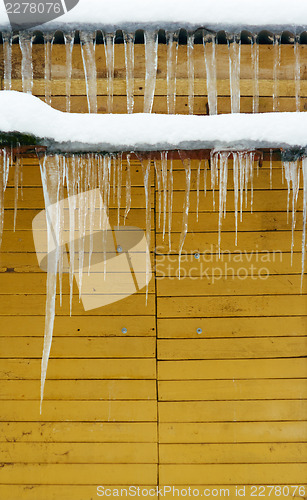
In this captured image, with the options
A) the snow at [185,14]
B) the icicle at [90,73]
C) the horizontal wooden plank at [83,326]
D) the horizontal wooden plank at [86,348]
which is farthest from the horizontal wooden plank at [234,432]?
the snow at [185,14]

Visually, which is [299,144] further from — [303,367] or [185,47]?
[303,367]

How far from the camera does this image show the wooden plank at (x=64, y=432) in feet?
9.85

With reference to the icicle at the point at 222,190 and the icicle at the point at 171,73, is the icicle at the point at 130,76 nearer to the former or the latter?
the icicle at the point at 171,73

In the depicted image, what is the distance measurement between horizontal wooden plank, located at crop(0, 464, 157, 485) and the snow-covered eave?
7.70 ft

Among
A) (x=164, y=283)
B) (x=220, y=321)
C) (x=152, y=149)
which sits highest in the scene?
→ (x=152, y=149)

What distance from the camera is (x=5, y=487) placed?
9.81 ft

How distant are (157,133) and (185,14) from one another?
42.5 inches

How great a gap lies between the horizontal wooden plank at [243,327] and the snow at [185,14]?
2.14 meters

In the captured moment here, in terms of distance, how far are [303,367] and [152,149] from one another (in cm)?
203

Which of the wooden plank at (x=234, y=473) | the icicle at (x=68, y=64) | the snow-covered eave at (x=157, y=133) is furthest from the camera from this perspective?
the wooden plank at (x=234, y=473)

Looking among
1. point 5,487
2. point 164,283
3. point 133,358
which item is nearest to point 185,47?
point 164,283

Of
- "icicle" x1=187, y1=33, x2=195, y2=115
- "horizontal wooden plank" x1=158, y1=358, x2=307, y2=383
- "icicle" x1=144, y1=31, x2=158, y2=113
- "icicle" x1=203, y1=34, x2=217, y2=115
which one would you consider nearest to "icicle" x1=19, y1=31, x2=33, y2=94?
"icicle" x1=144, y1=31, x2=158, y2=113

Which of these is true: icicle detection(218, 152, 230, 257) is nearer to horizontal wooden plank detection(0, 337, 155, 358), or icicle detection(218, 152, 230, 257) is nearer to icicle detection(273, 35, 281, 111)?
icicle detection(273, 35, 281, 111)

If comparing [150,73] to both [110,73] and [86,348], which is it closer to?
[110,73]
